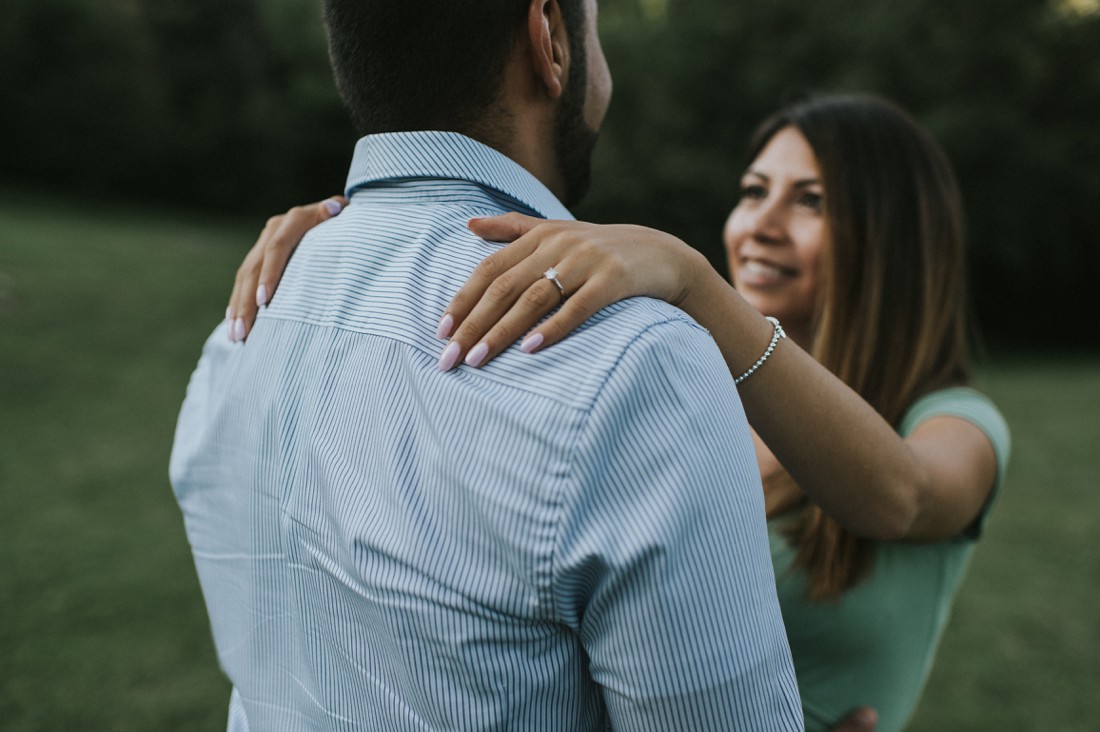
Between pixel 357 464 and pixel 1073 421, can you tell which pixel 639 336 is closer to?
pixel 357 464

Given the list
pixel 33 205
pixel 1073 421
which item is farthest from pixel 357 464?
pixel 33 205

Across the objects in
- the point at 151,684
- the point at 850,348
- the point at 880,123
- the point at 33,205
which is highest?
the point at 880,123

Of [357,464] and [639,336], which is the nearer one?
[639,336]

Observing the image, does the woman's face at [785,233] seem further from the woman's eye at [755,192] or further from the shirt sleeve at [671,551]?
the shirt sleeve at [671,551]

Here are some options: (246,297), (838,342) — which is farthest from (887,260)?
(246,297)

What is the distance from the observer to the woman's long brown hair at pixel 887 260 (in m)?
2.32

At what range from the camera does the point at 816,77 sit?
2256cm

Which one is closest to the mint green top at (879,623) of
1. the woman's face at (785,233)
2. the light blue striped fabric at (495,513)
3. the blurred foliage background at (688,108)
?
the woman's face at (785,233)

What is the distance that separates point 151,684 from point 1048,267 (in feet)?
81.0

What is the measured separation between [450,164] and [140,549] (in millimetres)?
5685

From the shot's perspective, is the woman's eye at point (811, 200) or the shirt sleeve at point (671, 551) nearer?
the shirt sleeve at point (671, 551)

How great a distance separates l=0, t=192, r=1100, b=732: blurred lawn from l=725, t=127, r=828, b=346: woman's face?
3.17 metres

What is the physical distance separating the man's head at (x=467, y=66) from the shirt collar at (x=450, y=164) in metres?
0.05

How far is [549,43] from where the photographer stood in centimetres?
135
